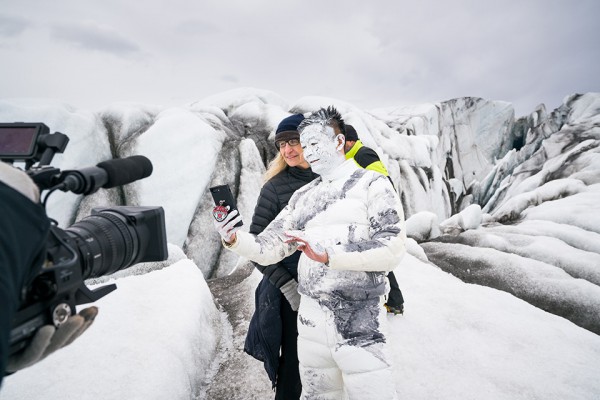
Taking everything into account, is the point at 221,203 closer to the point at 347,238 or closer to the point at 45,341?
the point at 347,238

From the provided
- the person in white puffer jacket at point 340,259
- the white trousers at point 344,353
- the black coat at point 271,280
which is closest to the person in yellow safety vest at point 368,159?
the black coat at point 271,280

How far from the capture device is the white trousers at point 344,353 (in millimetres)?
1600

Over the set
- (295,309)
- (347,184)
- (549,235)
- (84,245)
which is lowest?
(549,235)

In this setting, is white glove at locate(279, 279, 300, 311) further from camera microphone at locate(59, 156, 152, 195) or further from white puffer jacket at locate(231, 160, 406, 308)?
camera microphone at locate(59, 156, 152, 195)

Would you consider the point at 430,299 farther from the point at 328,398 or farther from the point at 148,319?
the point at 148,319

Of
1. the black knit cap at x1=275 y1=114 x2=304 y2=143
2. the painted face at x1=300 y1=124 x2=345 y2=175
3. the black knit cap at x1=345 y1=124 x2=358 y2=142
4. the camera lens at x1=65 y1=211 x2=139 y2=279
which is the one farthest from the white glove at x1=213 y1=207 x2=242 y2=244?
the black knit cap at x1=345 y1=124 x2=358 y2=142

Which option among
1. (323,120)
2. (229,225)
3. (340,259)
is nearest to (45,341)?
(229,225)

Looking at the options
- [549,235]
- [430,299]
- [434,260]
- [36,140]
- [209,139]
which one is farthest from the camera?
[209,139]

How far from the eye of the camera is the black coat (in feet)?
7.78

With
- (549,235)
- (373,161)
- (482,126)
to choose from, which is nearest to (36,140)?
(373,161)

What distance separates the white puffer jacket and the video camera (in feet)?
1.77

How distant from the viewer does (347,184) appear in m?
1.85

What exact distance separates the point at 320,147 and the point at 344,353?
1228mm

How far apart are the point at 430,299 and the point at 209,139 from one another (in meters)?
7.70
